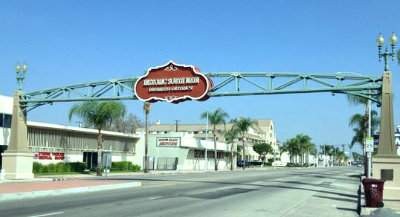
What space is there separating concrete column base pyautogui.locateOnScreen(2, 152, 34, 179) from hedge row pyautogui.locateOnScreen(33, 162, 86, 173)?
14182 mm

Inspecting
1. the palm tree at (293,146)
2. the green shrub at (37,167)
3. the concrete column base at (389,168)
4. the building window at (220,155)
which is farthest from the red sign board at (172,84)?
the palm tree at (293,146)

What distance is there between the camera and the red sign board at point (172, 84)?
3650 centimetres

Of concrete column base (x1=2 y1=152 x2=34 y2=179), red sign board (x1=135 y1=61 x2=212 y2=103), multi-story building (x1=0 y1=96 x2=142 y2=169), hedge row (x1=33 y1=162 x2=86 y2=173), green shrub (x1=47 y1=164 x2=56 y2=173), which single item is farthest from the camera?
green shrub (x1=47 y1=164 x2=56 y2=173)

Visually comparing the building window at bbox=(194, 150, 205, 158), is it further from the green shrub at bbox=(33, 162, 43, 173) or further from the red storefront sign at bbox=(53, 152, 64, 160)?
the green shrub at bbox=(33, 162, 43, 173)

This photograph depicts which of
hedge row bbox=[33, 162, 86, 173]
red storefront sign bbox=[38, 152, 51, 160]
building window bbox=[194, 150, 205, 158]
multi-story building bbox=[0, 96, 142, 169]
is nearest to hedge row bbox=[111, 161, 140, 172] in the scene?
multi-story building bbox=[0, 96, 142, 169]

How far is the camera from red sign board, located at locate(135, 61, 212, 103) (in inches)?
1437

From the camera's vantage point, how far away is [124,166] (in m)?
73.4

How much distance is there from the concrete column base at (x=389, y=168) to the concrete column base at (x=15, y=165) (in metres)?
23.9

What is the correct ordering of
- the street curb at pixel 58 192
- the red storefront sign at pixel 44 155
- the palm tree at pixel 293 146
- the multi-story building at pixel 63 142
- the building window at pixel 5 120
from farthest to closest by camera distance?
the palm tree at pixel 293 146 → the red storefront sign at pixel 44 155 → the multi-story building at pixel 63 142 → the building window at pixel 5 120 → the street curb at pixel 58 192

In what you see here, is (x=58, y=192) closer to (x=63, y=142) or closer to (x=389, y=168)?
(x=389, y=168)

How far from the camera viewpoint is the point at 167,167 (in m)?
89.2

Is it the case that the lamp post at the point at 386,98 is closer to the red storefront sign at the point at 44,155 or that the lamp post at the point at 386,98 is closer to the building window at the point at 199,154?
the red storefront sign at the point at 44,155

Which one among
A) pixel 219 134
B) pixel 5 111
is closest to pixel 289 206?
A: pixel 5 111

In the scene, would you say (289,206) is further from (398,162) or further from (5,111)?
(5,111)
